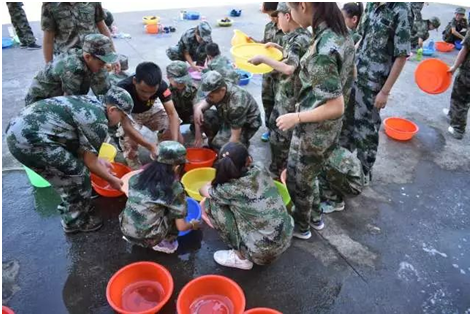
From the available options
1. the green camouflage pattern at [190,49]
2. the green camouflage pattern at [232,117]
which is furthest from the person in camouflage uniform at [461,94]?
the green camouflage pattern at [190,49]

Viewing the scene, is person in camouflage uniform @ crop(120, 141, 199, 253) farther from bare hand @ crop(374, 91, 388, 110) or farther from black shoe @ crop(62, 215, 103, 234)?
bare hand @ crop(374, 91, 388, 110)

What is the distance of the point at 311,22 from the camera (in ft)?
7.50

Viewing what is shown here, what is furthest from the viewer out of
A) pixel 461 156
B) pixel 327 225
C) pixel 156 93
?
pixel 461 156

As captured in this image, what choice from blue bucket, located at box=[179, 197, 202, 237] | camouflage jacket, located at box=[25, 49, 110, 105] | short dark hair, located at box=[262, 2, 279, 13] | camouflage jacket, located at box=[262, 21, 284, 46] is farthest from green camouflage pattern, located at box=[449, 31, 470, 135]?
camouflage jacket, located at box=[25, 49, 110, 105]

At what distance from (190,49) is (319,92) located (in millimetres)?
4200

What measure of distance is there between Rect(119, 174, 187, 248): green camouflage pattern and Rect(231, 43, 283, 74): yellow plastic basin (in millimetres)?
1633

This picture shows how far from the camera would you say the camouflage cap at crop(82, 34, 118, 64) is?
305cm

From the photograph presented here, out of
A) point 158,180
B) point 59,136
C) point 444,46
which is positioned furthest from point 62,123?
point 444,46

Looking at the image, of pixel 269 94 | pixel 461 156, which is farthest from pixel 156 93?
pixel 461 156

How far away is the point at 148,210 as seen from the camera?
262 cm

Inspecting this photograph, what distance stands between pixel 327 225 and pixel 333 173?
474mm

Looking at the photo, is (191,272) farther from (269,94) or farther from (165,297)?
(269,94)

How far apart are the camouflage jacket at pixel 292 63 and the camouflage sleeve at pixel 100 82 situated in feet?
5.63

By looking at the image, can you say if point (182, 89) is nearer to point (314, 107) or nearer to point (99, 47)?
point (99, 47)
